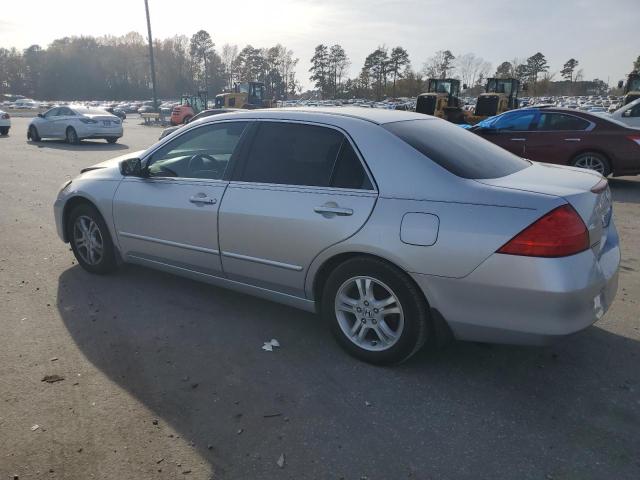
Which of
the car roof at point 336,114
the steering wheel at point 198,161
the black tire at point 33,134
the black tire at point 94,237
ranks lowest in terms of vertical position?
the black tire at point 33,134

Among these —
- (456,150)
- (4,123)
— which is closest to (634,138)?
(456,150)

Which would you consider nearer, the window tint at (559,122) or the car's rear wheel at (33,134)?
the window tint at (559,122)

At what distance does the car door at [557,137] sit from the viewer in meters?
9.74

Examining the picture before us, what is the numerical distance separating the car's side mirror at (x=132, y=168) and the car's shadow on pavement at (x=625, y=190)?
8.08m

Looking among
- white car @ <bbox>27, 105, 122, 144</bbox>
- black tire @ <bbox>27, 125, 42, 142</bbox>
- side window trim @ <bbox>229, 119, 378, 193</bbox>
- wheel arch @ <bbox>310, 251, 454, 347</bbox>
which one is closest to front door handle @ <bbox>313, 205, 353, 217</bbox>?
side window trim @ <bbox>229, 119, 378, 193</bbox>

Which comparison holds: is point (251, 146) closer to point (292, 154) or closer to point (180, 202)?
point (292, 154)

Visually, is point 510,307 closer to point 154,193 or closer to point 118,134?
point 154,193

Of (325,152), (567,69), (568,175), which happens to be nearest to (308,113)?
(325,152)

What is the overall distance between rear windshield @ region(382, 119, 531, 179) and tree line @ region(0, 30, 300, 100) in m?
106

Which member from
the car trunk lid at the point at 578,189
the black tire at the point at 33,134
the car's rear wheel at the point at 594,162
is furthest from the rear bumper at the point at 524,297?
the black tire at the point at 33,134

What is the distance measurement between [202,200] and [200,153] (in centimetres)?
57

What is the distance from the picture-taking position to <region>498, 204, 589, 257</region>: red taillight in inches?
106

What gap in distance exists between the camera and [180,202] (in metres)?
4.15

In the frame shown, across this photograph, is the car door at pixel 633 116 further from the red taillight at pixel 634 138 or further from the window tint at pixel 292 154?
the window tint at pixel 292 154
